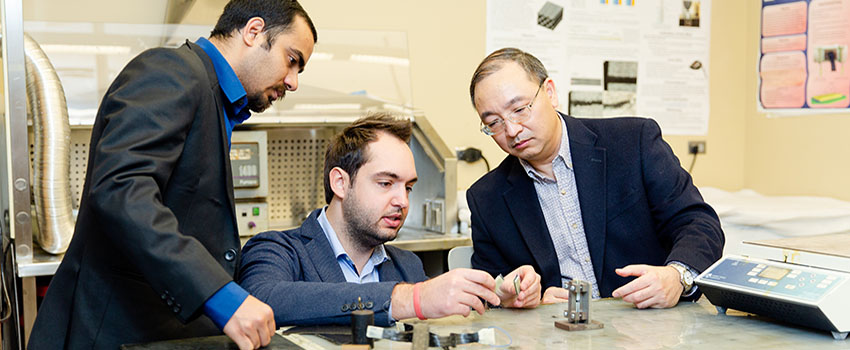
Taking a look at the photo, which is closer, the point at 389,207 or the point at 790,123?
the point at 389,207

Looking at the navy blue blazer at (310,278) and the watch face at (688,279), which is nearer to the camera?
the navy blue blazer at (310,278)

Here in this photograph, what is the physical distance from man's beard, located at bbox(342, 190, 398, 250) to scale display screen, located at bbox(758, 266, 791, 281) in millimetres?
716

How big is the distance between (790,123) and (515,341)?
2.78 metres

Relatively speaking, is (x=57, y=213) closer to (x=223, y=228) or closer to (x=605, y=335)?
(x=223, y=228)

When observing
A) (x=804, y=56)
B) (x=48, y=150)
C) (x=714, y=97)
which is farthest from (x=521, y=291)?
(x=714, y=97)

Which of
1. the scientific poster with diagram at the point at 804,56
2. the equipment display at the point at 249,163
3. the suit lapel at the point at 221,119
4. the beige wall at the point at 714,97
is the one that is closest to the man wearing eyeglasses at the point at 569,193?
the suit lapel at the point at 221,119

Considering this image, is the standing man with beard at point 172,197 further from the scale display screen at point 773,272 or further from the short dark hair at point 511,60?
the scale display screen at point 773,272

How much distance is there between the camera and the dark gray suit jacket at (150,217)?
1.16 meters

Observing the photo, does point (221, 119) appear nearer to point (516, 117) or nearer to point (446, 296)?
point (446, 296)

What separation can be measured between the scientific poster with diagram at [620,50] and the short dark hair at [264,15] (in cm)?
186

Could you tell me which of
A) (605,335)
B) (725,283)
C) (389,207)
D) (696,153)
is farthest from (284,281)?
(696,153)

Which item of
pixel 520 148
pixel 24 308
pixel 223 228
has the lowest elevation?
pixel 24 308

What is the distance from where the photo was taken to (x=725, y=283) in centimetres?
138

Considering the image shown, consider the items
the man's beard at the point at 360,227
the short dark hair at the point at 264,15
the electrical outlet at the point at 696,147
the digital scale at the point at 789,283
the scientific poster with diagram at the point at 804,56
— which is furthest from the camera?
the electrical outlet at the point at 696,147
